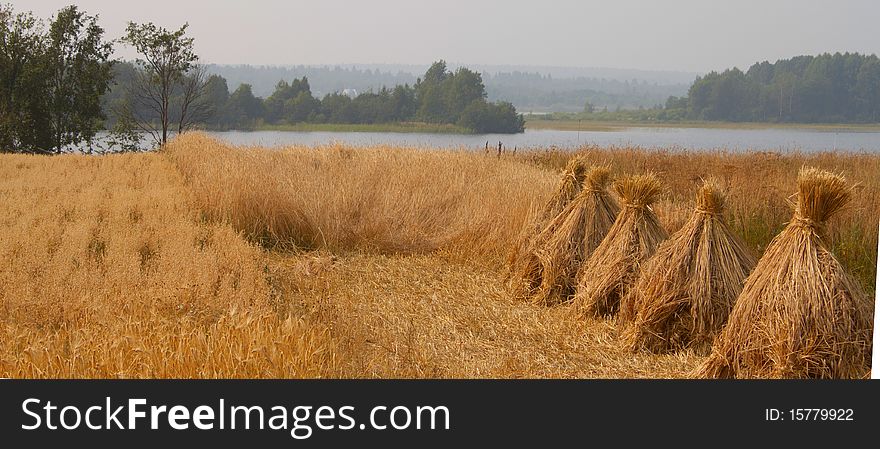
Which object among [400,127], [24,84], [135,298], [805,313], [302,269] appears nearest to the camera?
[805,313]

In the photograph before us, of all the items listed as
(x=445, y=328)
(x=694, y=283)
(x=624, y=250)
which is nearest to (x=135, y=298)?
(x=445, y=328)

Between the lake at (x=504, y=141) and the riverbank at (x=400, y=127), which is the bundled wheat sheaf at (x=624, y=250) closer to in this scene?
the lake at (x=504, y=141)

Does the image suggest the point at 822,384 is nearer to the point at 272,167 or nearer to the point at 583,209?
the point at 583,209

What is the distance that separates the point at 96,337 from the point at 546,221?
12.7ft

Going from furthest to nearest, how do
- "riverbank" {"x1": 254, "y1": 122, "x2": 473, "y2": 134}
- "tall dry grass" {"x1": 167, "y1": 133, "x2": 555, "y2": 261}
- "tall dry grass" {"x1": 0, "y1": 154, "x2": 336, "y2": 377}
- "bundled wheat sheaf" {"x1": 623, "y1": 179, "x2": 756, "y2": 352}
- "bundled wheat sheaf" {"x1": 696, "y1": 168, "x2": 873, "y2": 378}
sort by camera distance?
1. "riverbank" {"x1": 254, "y1": 122, "x2": 473, "y2": 134}
2. "tall dry grass" {"x1": 167, "y1": 133, "x2": 555, "y2": 261}
3. "bundled wheat sheaf" {"x1": 623, "y1": 179, "x2": 756, "y2": 352}
4. "bundled wheat sheaf" {"x1": 696, "y1": 168, "x2": 873, "y2": 378}
5. "tall dry grass" {"x1": 0, "y1": 154, "x2": 336, "y2": 377}

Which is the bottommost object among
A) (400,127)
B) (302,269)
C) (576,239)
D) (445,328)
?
(445,328)

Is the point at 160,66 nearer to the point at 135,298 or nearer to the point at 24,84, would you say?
the point at 24,84

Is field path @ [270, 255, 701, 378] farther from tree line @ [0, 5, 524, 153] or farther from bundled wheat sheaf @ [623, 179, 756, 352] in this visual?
tree line @ [0, 5, 524, 153]

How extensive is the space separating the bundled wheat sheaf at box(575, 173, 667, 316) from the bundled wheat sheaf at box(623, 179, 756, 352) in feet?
1.38

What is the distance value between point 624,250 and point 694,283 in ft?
2.51

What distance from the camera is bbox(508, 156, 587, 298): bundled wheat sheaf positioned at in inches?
286

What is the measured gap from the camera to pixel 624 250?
6.35 metres

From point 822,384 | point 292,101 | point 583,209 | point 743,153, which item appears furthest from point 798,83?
point 822,384

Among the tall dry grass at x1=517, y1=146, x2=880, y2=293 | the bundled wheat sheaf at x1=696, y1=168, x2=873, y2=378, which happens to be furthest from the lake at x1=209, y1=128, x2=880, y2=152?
the bundled wheat sheaf at x1=696, y1=168, x2=873, y2=378
